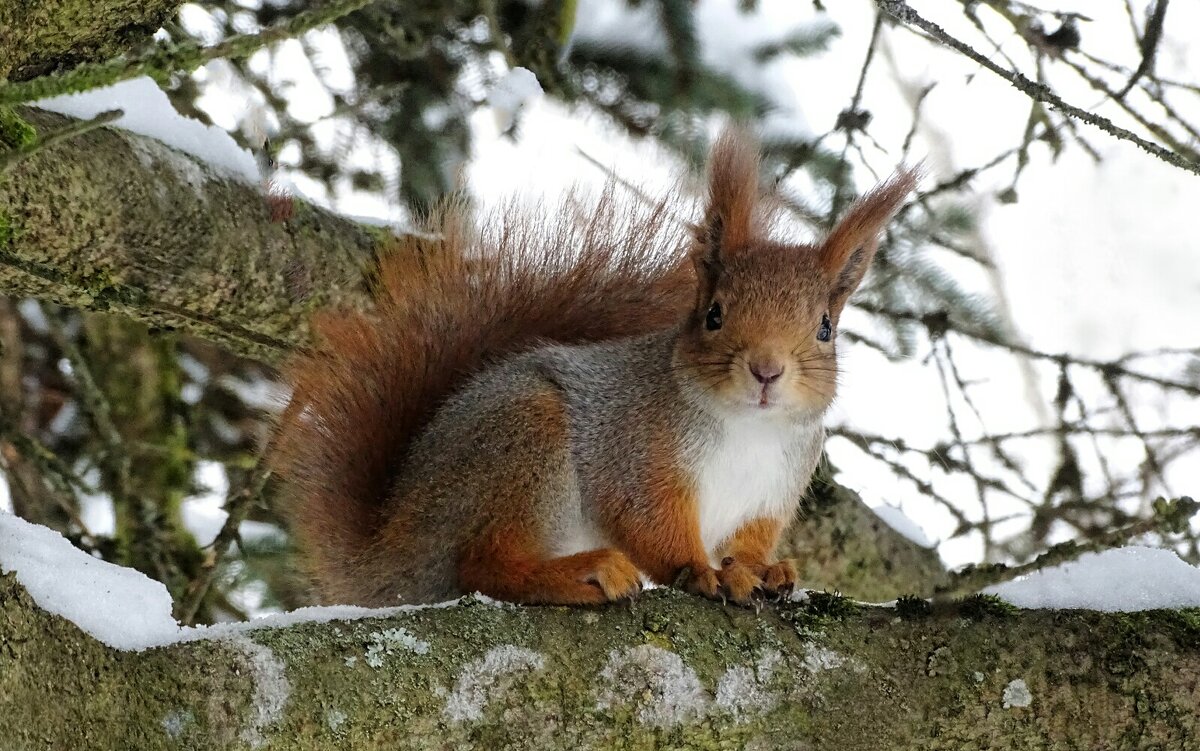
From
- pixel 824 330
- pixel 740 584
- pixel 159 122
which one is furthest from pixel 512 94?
pixel 740 584

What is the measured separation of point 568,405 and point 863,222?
1.68 ft

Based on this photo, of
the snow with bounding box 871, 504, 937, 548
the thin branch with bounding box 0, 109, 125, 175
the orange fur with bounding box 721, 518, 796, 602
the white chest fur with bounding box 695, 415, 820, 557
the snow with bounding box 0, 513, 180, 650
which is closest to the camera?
the thin branch with bounding box 0, 109, 125, 175

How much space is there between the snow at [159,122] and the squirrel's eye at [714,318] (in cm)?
84

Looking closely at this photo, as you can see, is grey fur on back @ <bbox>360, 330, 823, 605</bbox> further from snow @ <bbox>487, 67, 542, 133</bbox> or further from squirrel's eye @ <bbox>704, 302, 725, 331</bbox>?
snow @ <bbox>487, 67, 542, 133</bbox>

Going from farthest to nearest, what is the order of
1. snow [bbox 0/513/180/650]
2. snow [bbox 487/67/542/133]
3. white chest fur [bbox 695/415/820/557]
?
snow [bbox 487/67/542/133], white chest fur [bbox 695/415/820/557], snow [bbox 0/513/180/650]

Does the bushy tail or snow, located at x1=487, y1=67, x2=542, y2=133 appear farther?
snow, located at x1=487, y1=67, x2=542, y2=133

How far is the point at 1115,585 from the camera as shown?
138cm

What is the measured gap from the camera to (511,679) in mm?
1192

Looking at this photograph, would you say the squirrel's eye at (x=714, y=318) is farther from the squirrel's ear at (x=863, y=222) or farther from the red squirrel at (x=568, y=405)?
the squirrel's ear at (x=863, y=222)

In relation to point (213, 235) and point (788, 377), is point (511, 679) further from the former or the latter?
point (213, 235)

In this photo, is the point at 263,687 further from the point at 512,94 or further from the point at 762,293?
the point at 512,94

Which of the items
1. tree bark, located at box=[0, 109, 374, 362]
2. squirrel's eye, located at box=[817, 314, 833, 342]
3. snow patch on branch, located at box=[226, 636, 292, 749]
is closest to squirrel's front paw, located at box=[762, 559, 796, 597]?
squirrel's eye, located at box=[817, 314, 833, 342]

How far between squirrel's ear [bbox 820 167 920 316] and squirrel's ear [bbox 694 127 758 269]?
0.44 ft

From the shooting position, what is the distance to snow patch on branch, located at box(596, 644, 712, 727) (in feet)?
4.00
